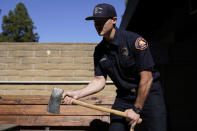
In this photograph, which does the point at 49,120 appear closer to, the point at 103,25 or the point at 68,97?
the point at 68,97

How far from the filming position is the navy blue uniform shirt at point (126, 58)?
1958 millimetres

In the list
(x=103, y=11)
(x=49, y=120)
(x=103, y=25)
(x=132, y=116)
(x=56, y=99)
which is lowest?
(x=49, y=120)

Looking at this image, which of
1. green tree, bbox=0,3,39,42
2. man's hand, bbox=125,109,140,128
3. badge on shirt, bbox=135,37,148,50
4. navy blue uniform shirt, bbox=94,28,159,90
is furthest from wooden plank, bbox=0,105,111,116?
green tree, bbox=0,3,39,42

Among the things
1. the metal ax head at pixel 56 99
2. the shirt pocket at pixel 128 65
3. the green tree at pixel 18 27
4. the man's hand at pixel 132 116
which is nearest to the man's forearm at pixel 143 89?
the man's hand at pixel 132 116

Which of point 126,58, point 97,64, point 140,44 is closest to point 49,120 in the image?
point 97,64

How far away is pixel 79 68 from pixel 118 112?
3.15 m

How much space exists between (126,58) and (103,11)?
0.51 metres

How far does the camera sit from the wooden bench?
10.2 feet

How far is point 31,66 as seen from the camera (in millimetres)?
5180

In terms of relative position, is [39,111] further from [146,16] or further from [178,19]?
[178,19]

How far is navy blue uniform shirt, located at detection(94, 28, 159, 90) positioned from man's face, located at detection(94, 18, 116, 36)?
0.45 feet

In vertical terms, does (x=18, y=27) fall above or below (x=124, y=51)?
above

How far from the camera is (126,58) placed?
2.05 m

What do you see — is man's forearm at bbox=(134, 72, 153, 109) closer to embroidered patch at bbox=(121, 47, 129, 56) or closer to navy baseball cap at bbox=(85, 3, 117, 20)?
embroidered patch at bbox=(121, 47, 129, 56)
